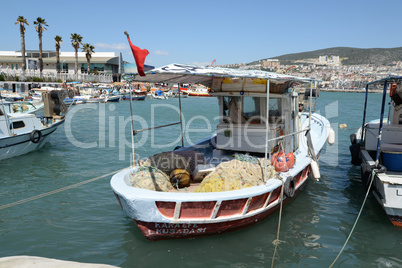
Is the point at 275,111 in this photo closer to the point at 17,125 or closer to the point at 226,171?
the point at 226,171

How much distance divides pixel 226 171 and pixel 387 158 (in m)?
4.59

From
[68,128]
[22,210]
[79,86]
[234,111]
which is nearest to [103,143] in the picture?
[68,128]

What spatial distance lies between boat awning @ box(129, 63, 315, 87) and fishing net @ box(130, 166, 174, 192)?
2.16 meters

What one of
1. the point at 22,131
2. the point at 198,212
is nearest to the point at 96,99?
the point at 22,131

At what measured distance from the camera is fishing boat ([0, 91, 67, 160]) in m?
14.7

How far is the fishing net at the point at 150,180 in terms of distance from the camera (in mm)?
6922

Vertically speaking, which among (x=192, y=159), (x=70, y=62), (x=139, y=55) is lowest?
(x=192, y=159)

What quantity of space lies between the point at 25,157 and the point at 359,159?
15.2 metres

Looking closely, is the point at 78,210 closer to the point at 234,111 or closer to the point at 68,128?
the point at 234,111

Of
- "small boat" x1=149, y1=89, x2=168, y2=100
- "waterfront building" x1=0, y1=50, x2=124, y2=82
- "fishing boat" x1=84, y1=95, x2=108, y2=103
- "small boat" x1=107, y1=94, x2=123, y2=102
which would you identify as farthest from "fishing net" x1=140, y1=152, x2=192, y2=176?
"waterfront building" x1=0, y1=50, x2=124, y2=82

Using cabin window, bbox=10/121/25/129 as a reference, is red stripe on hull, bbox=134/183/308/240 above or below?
below

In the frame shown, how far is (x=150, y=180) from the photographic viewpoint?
697 cm

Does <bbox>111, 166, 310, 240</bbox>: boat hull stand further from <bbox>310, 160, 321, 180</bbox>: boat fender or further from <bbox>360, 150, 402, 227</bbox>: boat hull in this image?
Answer: <bbox>360, 150, 402, 227</bbox>: boat hull

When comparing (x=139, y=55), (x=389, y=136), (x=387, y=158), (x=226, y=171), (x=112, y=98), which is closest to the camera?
(x=139, y=55)
